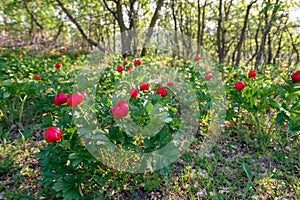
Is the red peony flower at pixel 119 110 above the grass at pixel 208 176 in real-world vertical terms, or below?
above

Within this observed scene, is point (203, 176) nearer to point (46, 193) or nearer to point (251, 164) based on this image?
point (251, 164)

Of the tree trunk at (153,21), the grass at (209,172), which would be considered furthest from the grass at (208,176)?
the tree trunk at (153,21)

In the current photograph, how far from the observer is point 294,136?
2.28m

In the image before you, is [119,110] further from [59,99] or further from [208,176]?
[208,176]

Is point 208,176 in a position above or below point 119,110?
below

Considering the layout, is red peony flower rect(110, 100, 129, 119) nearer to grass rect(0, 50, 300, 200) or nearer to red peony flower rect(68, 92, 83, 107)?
red peony flower rect(68, 92, 83, 107)

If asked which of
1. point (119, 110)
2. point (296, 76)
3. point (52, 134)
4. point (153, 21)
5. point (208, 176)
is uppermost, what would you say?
point (153, 21)

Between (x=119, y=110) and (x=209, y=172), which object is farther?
(x=209, y=172)

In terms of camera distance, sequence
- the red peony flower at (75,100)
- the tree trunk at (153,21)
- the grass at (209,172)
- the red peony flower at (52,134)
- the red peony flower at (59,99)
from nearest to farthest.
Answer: the red peony flower at (52,134) < the red peony flower at (75,100) < the red peony flower at (59,99) < the grass at (209,172) < the tree trunk at (153,21)

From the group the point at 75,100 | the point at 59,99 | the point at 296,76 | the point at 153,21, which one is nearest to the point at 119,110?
the point at 75,100

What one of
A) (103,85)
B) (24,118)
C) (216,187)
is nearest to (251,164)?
(216,187)

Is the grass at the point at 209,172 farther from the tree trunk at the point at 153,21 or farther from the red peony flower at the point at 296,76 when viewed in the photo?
the tree trunk at the point at 153,21

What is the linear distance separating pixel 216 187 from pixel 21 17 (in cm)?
1107

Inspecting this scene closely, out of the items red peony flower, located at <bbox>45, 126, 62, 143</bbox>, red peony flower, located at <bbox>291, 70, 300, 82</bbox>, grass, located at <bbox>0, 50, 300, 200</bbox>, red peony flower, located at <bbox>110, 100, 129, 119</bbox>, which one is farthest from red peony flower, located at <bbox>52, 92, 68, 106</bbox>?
red peony flower, located at <bbox>291, 70, 300, 82</bbox>
